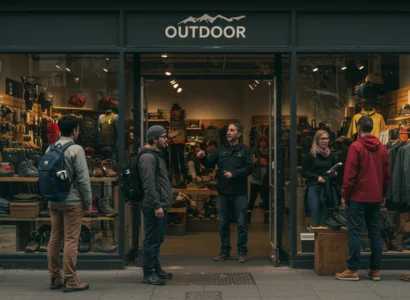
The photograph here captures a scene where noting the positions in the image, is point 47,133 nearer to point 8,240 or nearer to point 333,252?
point 8,240

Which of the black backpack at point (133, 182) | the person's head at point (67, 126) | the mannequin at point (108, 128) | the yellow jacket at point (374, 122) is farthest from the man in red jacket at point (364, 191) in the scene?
the person's head at point (67, 126)

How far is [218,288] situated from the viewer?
8.19 m

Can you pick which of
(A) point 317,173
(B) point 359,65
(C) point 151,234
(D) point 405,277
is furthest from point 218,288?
(B) point 359,65

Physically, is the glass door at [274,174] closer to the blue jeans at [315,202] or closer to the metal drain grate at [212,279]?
the blue jeans at [315,202]

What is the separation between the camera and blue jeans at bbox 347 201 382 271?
837 centimetres

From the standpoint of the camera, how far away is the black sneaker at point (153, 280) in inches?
325

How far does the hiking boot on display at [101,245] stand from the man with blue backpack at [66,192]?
4.27ft

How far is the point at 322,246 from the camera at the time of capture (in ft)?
28.7

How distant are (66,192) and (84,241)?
1.82 m

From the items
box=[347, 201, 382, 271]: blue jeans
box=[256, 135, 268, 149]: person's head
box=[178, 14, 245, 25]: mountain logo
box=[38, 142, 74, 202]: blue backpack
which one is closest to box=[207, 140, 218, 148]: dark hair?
box=[256, 135, 268, 149]: person's head

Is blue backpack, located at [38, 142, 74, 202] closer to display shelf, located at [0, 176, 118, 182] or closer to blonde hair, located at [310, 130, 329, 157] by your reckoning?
display shelf, located at [0, 176, 118, 182]

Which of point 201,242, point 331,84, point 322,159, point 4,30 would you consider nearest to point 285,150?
point 322,159

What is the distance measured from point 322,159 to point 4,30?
489 centimetres

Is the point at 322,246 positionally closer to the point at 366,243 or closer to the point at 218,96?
the point at 366,243
